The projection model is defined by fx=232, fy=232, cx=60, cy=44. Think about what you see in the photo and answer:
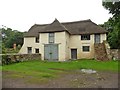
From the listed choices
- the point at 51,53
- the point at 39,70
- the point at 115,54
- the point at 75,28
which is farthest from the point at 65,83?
the point at 75,28

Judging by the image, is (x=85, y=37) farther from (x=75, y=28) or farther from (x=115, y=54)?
(x=115, y=54)

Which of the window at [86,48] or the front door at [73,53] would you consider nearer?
the window at [86,48]

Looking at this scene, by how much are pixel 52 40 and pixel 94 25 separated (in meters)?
8.10

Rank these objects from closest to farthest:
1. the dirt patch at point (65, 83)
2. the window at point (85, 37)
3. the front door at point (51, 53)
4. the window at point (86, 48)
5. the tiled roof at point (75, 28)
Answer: the dirt patch at point (65, 83) → the front door at point (51, 53) → the tiled roof at point (75, 28) → the window at point (86, 48) → the window at point (85, 37)

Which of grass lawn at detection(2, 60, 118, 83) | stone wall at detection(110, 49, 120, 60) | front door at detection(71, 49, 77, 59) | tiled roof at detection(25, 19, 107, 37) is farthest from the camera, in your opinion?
front door at detection(71, 49, 77, 59)

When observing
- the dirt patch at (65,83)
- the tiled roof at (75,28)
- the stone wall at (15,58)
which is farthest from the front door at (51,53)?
Answer: the dirt patch at (65,83)

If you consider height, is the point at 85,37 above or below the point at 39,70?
above

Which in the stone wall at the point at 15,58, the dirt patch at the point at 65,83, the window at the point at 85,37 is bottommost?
the dirt patch at the point at 65,83

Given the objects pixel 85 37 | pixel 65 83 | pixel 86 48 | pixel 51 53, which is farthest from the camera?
pixel 85 37

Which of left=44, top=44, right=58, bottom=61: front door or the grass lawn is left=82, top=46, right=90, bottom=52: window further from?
the grass lawn

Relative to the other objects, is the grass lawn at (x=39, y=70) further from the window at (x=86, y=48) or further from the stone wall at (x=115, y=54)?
the window at (x=86, y=48)

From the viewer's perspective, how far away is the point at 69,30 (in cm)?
4084

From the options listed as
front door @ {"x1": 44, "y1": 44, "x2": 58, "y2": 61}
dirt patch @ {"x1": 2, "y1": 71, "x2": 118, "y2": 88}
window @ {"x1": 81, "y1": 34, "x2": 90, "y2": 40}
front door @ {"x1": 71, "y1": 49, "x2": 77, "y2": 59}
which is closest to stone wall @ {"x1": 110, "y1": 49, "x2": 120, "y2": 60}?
window @ {"x1": 81, "y1": 34, "x2": 90, "y2": 40}

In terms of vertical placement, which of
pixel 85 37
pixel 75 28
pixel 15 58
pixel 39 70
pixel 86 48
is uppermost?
pixel 75 28
